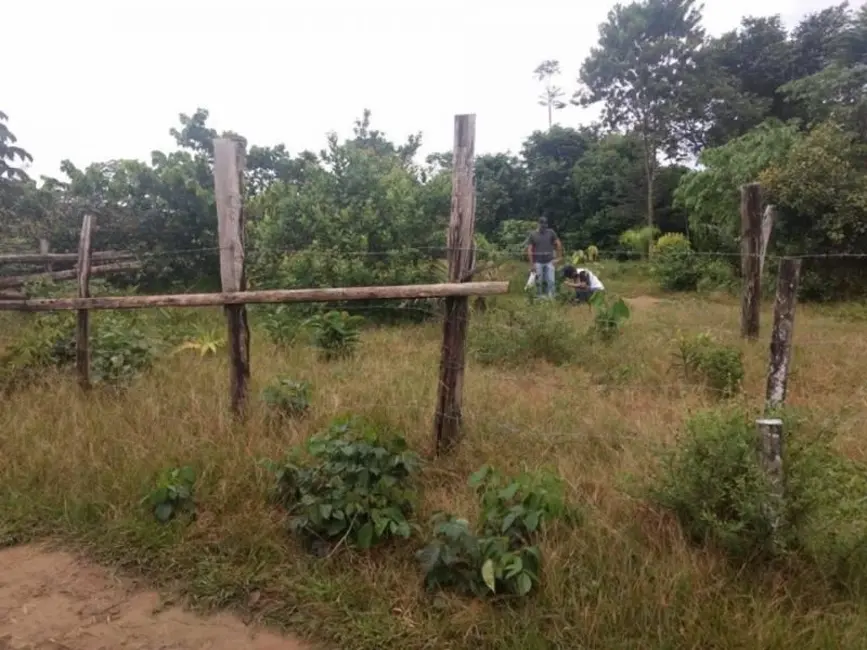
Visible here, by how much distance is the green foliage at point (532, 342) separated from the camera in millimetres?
6039

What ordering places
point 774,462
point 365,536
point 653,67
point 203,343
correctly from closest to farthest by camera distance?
1. point 774,462
2. point 365,536
3. point 203,343
4. point 653,67

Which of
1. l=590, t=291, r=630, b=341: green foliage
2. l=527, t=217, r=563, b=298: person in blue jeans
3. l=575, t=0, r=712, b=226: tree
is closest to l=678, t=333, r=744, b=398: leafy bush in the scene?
l=590, t=291, r=630, b=341: green foliage

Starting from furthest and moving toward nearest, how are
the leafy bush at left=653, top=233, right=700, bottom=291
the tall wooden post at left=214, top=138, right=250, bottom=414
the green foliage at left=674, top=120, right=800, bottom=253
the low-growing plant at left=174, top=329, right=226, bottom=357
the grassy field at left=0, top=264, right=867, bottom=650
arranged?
the leafy bush at left=653, top=233, right=700, bottom=291, the green foliage at left=674, top=120, right=800, bottom=253, the low-growing plant at left=174, top=329, right=226, bottom=357, the tall wooden post at left=214, top=138, right=250, bottom=414, the grassy field at left=0, top=264, right=867, bottom=650

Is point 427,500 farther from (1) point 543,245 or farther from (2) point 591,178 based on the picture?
(2) point 591,178

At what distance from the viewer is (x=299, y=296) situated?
369 cm

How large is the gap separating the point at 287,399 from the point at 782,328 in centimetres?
296

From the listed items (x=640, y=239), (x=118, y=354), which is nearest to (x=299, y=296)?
(x=118, y=354)

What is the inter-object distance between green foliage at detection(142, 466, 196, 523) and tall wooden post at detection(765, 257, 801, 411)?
301cm

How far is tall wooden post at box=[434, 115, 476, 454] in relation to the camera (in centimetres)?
332

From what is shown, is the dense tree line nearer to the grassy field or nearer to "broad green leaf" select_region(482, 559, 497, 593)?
the grassy field

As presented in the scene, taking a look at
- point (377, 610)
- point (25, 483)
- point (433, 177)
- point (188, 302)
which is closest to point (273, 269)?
Answer: point (433, 177)

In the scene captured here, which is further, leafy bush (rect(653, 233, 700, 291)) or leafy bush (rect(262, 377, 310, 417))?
leafy bush (rect(653, 233, 700, 291))

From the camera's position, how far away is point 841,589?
2.30 meters

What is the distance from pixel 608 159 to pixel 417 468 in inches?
827
